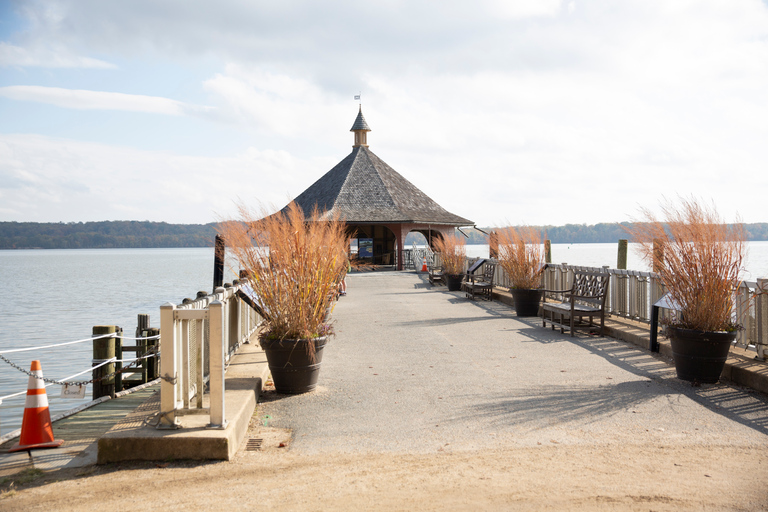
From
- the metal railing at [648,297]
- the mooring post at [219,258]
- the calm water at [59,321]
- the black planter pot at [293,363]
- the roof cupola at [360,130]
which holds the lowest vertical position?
the calm water at [59,321]

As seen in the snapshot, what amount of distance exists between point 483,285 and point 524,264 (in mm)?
3514

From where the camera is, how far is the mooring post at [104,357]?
9250 mm

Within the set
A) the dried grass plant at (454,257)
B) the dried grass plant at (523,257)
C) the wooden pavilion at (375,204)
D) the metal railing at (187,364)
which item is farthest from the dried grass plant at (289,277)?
the wooden pavilion at (375,204)

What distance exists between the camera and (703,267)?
6.71m

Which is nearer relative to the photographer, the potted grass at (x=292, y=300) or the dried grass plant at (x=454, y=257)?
the potted grass at (x=292, y=300)

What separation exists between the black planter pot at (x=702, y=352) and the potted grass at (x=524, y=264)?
6.05m

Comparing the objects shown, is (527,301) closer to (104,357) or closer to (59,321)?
(104,357)

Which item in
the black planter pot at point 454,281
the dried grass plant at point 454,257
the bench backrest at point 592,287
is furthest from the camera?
the dried grass plant at point 454,257

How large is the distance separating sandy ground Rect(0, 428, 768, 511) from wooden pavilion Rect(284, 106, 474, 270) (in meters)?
29.7

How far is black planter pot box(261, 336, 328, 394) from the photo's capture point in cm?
625

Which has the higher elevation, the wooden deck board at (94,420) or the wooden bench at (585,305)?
the wooden bench at (585,305)

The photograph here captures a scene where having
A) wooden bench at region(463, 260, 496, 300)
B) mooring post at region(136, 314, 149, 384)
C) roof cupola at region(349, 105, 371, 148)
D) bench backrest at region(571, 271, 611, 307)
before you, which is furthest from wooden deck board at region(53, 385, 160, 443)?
roof cupola at region(349, 105, 371, 148)

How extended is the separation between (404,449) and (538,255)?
9891 millimetres

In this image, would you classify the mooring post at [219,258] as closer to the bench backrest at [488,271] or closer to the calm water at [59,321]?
the calm water at [59,321]
